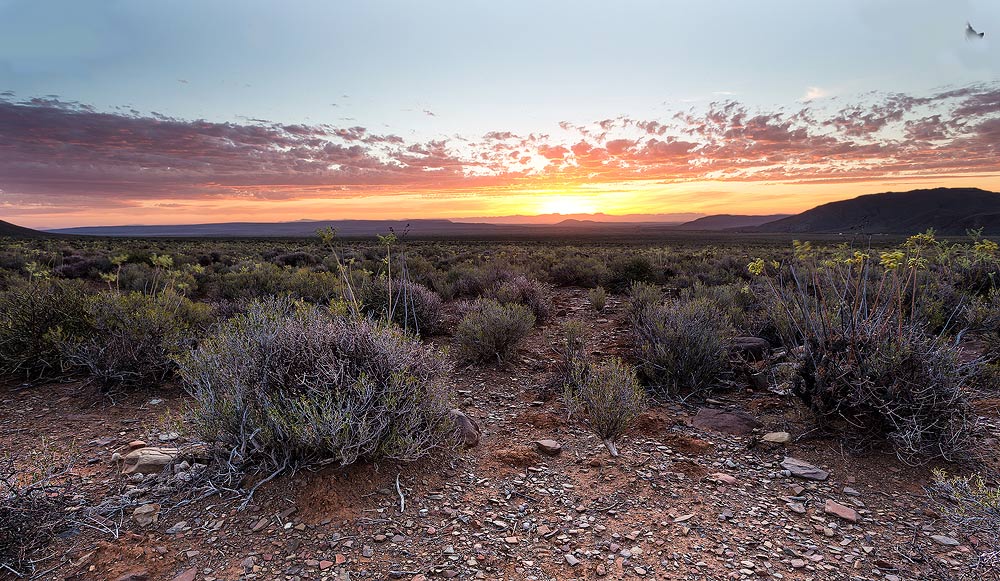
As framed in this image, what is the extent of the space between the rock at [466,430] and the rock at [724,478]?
1986mm

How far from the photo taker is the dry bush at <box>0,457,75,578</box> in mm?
2537

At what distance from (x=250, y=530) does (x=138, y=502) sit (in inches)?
36.0

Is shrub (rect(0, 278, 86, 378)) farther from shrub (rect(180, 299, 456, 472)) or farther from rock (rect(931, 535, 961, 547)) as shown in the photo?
rock (rect(931, 535, 961, 547))

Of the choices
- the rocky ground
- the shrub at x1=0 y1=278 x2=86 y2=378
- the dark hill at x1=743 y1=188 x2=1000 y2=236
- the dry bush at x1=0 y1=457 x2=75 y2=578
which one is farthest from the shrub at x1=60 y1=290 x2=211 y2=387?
the dark hill at x1=743 y1=188 x2=1000 y2=236

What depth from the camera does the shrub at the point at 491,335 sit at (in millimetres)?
6172

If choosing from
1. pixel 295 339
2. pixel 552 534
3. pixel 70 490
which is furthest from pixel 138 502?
pixel 552 534

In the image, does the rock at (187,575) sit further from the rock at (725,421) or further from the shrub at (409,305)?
the shrub at (409,305)

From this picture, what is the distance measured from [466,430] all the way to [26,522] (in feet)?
9.40

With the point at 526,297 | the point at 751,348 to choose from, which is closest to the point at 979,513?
the point at 751,348

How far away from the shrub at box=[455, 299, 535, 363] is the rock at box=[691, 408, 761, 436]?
2.51 m

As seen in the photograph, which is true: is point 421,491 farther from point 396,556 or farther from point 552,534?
point 552,534

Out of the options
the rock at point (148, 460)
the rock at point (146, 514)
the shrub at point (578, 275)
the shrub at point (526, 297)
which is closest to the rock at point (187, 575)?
the rock at point (146, 514)

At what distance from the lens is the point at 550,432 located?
4.42 m

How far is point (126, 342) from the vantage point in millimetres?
4996
